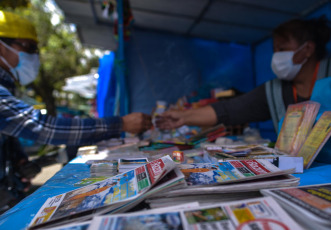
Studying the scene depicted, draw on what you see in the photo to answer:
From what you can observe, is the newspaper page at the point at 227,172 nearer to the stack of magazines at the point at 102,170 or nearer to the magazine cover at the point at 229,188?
the magazine cover at the point at 229,188

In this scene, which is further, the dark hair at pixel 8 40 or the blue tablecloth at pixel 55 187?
the dark hair at pixel 8 40

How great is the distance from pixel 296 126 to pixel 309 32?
1140 millimetres

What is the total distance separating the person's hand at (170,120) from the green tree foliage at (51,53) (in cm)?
975

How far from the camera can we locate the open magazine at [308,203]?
1.72 feet

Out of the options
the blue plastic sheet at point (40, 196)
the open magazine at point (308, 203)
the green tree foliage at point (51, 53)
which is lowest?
the blue plastic sheet at point (40, 196)

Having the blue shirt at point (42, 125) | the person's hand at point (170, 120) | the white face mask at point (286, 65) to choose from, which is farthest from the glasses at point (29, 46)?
the white face mask at point (286, 65)

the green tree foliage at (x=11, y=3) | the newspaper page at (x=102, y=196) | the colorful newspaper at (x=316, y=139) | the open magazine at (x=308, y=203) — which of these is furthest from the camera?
the green tree foliage at (x=11, y=3)

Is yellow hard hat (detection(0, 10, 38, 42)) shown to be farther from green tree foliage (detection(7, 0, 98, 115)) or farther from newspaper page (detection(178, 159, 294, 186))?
green tree foliage (detection(7, 0, 98, 115))

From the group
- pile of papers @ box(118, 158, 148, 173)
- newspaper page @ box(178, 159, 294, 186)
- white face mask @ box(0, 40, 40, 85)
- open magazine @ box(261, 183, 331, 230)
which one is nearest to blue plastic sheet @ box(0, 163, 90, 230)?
pile of papers @ box(118, 158, 148, 173)

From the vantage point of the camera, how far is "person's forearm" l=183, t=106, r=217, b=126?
7.30 feet

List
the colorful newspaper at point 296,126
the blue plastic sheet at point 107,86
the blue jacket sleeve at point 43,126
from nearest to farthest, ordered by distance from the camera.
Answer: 1. the colorful newspaper at point 296,126
2. the blue jacket sleeve at point 43,126
3. the blue plastic sheet at point 107,86

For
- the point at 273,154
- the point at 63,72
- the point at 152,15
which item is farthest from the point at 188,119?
the point at 63,72

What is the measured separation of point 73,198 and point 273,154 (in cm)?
108

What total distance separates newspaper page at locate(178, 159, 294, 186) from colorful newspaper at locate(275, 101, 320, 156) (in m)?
0.47
